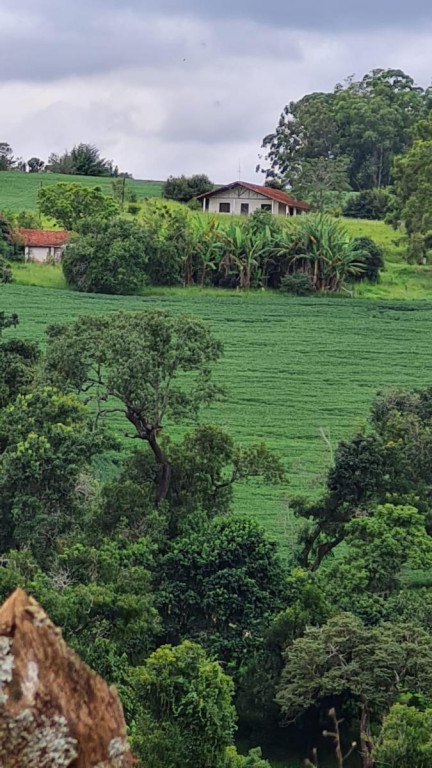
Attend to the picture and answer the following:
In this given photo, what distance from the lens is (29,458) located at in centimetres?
2664

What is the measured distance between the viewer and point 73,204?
69875mm

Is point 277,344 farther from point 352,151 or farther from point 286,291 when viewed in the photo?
point 352,151

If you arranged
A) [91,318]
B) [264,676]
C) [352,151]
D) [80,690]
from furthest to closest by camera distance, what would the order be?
[352,151] → [91,318] → [264,676] → [80,690]

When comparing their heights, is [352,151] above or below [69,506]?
above

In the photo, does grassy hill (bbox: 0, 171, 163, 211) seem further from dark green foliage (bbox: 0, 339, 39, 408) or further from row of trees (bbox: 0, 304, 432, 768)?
row of trees (bbox: 0, 304, 432, 768)

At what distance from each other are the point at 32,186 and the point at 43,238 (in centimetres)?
2458

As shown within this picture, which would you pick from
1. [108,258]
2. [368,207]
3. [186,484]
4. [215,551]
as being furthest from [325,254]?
[215,551]

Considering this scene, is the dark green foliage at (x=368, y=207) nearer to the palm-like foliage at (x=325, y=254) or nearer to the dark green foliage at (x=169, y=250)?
the palm-like foliage at (x=325, y=254)

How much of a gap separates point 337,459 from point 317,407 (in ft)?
58.9

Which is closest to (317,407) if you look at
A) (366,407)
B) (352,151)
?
(366,407)

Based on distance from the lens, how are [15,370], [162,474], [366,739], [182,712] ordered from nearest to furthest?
[182,712], [366,739], [162,474], [15,370]

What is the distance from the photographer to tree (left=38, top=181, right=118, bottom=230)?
68875 millimetres

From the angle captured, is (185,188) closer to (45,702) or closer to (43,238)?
(43,238)

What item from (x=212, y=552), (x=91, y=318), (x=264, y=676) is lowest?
(x=264, y=676)
